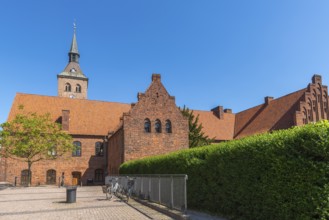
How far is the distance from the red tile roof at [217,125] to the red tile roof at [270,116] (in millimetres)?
1316

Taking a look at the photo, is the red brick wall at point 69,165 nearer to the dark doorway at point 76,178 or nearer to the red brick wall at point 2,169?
the dark doorway at point 76,178

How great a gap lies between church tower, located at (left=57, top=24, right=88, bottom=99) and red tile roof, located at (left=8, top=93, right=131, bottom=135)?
25.8m

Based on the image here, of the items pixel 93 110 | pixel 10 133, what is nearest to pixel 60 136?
pixel 10 133

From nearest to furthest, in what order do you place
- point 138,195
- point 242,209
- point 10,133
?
1. point 242,209
2. point 138,195
3. point 10,133

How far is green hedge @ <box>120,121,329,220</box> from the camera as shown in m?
7.06

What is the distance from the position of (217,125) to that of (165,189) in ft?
110

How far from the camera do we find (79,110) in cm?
4431

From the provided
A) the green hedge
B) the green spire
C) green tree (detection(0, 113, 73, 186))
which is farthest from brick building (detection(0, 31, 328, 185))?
the green spire

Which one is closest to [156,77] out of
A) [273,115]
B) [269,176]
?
[273,115]

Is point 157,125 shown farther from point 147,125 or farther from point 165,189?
point 165,189

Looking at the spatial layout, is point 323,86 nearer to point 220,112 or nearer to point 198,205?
point 220,112

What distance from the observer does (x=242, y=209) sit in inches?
382

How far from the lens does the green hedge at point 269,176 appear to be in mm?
7059

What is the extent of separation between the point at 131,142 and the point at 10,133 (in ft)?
47.2
